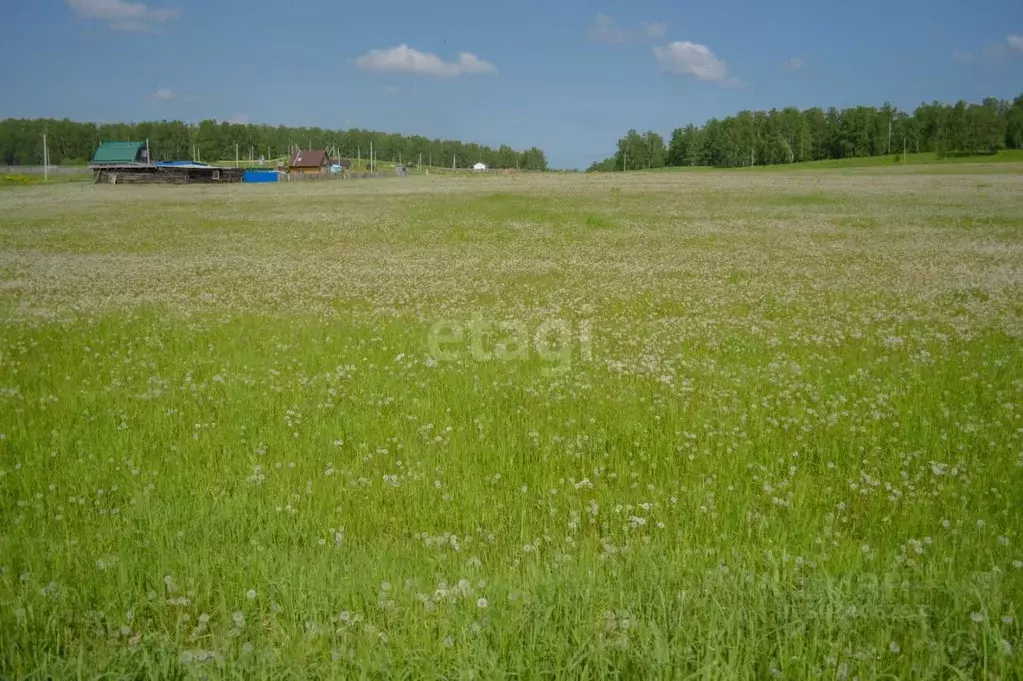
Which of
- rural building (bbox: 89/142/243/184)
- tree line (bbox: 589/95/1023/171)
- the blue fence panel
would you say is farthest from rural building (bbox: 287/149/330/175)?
tree line (bbox: 589/95/1023/171)

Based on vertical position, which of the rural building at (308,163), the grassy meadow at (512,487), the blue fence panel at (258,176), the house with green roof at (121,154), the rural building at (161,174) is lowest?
the grassy meadow at (512,487)

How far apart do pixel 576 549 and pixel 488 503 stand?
97 centimetres

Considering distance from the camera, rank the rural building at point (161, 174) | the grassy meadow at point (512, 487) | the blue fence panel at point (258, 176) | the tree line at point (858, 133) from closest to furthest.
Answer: the grassy meadow at point (512, 487), the rural building at point (161, 174), the blue fence panel at point (258, 176), the tree line at point (858, 133)

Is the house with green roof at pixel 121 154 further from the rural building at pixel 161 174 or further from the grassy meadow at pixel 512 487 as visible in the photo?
the grassy meadow at pixel 512 487

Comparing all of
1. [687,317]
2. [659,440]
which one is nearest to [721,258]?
[687,317]

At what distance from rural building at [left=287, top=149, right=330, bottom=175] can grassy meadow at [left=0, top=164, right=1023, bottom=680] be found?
478ft

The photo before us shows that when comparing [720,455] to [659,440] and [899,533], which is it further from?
[899,533]

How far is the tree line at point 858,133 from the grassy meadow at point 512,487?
514 feet

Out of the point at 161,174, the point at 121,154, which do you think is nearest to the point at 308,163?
the point at 121,154

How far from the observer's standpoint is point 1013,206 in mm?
38094

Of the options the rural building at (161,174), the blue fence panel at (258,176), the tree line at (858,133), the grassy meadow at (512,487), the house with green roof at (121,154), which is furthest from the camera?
the tree line at (858,133)

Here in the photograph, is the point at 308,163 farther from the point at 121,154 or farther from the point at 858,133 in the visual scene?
the point at 858,133

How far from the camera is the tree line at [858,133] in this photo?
14088 cm

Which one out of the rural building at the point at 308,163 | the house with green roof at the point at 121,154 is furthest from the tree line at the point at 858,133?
the house with green roof at the point at 121,154
